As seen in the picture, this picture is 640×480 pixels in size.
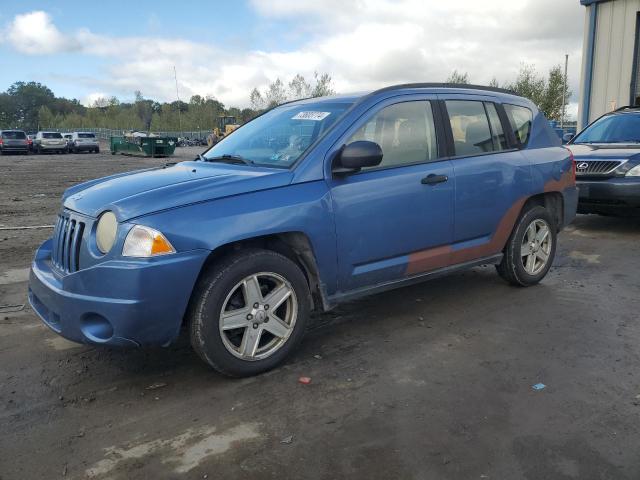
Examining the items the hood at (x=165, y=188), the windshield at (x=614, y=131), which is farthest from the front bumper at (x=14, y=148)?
the hood at (x=165, y=188)

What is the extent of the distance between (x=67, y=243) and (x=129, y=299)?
737 millimetres

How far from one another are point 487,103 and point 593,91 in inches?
544

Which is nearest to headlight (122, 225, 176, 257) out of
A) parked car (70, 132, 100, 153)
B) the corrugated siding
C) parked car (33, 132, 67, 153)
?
the corrugated siding

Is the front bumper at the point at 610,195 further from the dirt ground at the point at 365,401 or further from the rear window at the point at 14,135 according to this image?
the rear window at the point at 14,135

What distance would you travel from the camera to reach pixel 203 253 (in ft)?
10.6

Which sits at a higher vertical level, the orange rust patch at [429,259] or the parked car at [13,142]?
the parked car at [13,142]

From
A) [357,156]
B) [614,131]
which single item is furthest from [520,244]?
[614,131]

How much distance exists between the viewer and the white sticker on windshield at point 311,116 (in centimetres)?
420

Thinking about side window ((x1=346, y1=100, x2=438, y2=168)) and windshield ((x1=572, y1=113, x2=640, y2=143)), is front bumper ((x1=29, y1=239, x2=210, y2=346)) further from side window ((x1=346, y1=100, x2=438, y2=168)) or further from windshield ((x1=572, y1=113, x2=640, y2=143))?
windshield ((x1=572, y1=113, x2=640, y2=143))

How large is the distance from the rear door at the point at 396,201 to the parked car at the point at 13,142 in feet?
130

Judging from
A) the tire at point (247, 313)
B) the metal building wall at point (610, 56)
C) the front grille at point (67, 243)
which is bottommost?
the tire at point (247, 313)

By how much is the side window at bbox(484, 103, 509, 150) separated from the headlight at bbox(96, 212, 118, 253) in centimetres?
325

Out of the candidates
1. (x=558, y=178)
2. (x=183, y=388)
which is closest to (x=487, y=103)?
(x=558, y=178)

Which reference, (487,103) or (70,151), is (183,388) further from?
(70,151)
